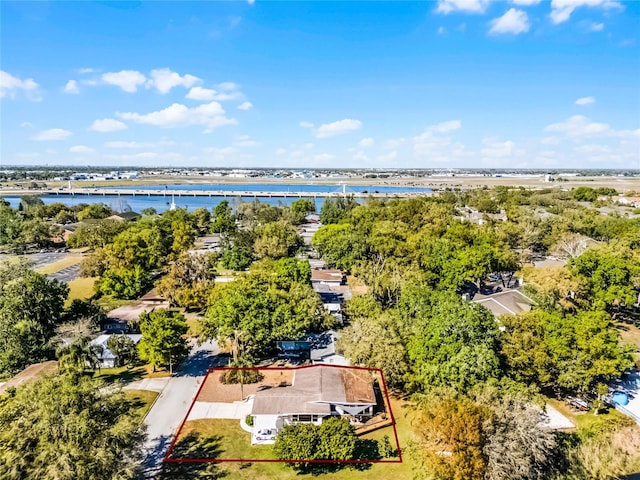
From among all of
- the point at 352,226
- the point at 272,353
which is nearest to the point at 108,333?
the point at 272,353

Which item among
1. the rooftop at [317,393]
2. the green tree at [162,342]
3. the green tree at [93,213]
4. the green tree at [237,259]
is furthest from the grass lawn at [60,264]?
the rooftop at [317,393]

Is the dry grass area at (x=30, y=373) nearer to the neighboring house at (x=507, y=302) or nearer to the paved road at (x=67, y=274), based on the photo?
the paved road at (x=67, y=274)

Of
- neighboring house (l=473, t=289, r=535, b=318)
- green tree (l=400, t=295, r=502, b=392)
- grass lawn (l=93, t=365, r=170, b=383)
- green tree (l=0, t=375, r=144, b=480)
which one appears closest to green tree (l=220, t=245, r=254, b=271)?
grass lawn (l=93, t=365, r=170, b=383)

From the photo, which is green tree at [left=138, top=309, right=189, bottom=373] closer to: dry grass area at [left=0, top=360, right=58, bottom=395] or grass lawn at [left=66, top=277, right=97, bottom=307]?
dry grass area at [left=0, top=360, right=58, bottom=395]

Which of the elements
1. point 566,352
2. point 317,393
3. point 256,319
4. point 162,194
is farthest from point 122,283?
point 162,194

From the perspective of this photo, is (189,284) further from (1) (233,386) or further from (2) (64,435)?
(2) (64,435)

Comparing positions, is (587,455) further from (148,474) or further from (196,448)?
(148,474)
